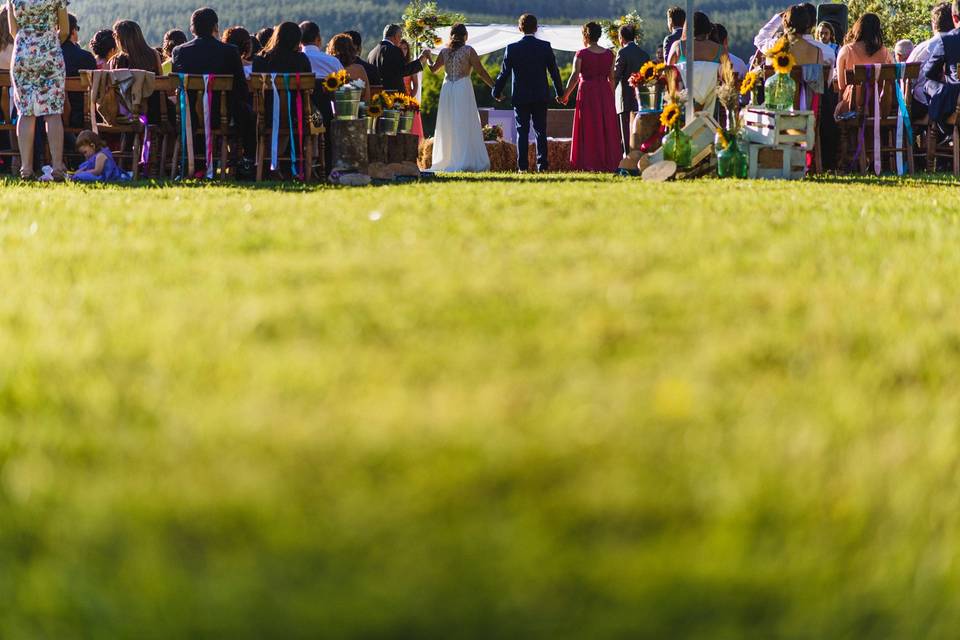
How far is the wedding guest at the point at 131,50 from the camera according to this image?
10.9 m

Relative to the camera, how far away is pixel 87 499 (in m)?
1.79

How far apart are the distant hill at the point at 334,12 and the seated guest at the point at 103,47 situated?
99.5 metres

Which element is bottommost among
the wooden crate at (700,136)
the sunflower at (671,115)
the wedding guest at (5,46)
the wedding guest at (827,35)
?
the wooden crate at (700,136)

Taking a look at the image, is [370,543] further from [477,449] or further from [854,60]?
[854,60]

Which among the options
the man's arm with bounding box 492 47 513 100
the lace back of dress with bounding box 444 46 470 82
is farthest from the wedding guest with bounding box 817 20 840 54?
the lace back of dress with bounding box 444 46 470 82

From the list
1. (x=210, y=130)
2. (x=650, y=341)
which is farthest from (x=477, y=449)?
(x=210, y=130)

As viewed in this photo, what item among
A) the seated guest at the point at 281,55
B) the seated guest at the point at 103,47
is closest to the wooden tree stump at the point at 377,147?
the seated guest at the point at 281,55

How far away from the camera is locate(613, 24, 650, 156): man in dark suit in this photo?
43.4 ft

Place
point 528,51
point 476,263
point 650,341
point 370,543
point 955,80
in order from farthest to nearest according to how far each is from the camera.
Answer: point 528,51
point 955,80
point 476,263
point 650,341
point 370,543

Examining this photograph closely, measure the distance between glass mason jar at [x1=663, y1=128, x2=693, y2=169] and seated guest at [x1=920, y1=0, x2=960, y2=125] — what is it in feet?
8.30

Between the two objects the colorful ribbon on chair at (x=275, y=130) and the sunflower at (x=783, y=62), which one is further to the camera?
the colorful ribbon on chair at (x=275, y=130)

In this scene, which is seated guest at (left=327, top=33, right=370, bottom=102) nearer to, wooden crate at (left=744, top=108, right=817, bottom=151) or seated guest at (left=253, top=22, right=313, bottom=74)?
seated guest at (left=253, top=22, right=313, bottom=74)

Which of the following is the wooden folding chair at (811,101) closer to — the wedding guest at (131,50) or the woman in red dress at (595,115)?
the woman in red dress at (595,115)

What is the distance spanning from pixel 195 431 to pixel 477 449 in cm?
51
